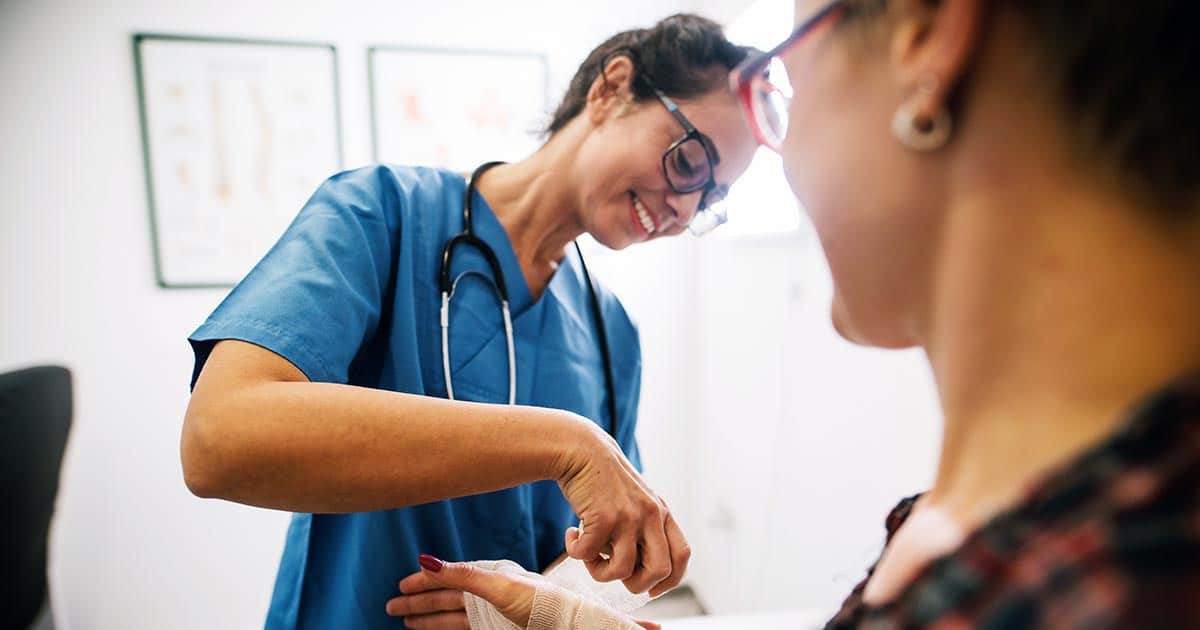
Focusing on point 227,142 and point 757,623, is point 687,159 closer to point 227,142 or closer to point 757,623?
point 757,623

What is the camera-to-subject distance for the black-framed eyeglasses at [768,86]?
1.17ft

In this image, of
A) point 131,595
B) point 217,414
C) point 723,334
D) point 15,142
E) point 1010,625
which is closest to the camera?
point 1010,625

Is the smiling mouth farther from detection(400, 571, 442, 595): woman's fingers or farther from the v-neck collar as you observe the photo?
detection(400, 571, 442, 595): woman's fingers

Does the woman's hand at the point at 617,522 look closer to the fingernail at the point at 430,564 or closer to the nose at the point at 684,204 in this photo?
the fingernail at the point at 430,564

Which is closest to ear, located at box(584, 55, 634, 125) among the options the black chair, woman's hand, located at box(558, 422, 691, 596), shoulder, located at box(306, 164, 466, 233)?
shoulder, located at box(306, 164, 466, 233)

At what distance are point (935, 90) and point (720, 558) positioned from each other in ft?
7.16

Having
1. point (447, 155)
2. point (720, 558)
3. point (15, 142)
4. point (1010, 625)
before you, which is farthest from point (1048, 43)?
point (15, 142)

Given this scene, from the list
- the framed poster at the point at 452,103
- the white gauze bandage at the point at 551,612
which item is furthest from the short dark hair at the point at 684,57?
the framed poster at the point at 452,103

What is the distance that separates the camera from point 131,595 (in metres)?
1.98

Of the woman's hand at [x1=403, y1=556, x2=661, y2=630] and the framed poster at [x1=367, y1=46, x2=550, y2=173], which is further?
the framed poster at [x1=367, y1=46, x2=550, y2=173]

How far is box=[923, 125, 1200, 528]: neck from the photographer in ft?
0.90

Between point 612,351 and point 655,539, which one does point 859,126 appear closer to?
point 655,539

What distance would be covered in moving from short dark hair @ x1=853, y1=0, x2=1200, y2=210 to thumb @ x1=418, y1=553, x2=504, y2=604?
25.1 inches

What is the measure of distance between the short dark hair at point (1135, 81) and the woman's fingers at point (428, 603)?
73cm
